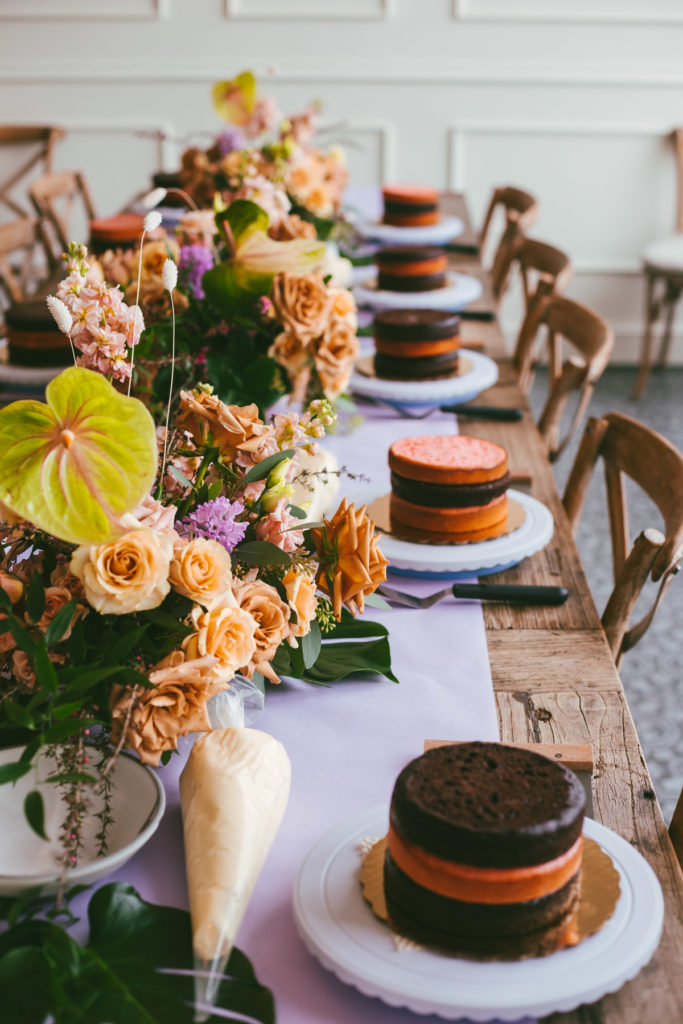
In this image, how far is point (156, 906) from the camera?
75cm

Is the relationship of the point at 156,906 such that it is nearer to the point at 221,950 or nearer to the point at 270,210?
the point at 221,950

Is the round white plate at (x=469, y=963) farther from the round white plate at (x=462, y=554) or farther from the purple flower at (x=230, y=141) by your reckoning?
the purple flower at (x=230, y=141)

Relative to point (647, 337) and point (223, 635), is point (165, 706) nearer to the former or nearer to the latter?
point (223, 635)

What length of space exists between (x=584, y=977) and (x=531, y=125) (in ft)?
15.1

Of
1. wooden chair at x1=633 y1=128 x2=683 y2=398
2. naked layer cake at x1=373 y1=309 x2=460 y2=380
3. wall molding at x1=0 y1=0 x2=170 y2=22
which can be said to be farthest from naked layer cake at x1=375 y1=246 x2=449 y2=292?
wall molding at x1=0 y1=0 x2=170 y2=22

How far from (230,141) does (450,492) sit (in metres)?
1.85

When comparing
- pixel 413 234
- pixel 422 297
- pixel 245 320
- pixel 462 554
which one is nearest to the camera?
pixel 462 554

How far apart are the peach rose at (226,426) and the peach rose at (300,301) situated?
2.08 feet

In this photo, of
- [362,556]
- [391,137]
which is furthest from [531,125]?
[362,556]

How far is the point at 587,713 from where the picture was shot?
40.2 inches

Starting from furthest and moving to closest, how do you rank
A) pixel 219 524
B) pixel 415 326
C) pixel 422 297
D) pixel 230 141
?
pixel 230 141
pixel 422 297
pixel 415 326
pixel 219 524

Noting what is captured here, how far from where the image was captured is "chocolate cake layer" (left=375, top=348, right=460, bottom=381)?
189 centimetres

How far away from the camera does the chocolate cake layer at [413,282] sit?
240cm

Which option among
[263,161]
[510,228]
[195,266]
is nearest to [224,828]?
[195,266]
